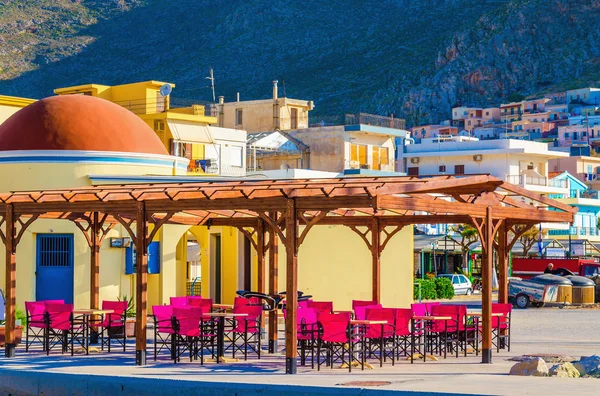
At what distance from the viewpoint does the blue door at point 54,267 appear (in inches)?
1177

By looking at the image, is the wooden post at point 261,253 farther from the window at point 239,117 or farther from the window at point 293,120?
the window at point 239,117

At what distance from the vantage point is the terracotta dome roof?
3131 cm

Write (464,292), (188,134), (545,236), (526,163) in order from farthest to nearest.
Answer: (526,163)
(545,236)
(188,134)
(464,292)

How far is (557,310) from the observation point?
41.8 metres

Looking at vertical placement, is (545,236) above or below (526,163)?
below

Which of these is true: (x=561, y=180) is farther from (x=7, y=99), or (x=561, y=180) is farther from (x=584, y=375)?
(x=584, y=375)

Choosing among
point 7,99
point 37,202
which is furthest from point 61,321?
point 7,99

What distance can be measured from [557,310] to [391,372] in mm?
24451

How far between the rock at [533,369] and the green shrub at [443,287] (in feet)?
102

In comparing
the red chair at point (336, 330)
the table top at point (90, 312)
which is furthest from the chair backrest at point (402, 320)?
the table top at point (90, 312)

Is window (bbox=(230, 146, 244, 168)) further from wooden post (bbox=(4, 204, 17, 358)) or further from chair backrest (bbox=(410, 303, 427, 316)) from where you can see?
chair backrest (bbox=(410, 303, 427, 316))

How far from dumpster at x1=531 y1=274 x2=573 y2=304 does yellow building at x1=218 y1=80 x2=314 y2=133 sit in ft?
124

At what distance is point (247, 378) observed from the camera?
57.6 ft

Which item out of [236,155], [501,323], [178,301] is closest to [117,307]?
[178,301]
